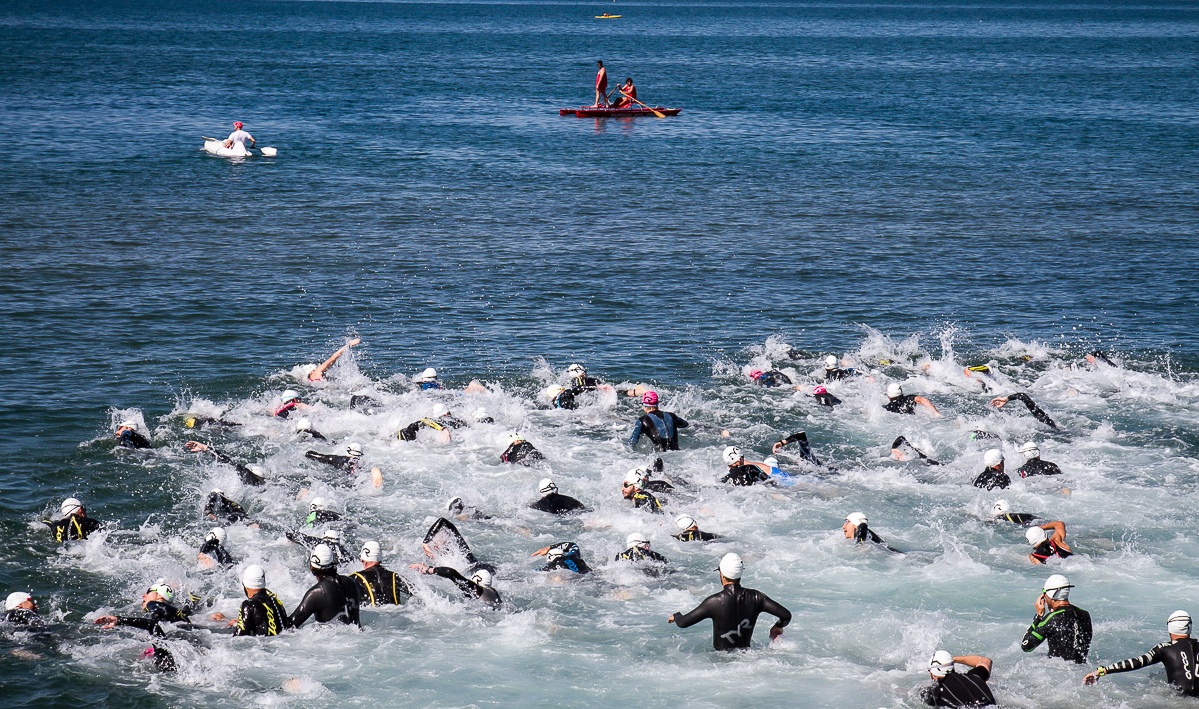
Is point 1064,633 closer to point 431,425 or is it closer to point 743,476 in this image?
point 743,476

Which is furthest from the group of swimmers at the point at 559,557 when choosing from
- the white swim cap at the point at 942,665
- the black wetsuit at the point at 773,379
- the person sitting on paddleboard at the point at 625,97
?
the person sitting on paddleboard at the point at 625,97

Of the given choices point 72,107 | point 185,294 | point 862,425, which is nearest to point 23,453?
point 185,294

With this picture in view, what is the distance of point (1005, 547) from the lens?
21438 mm

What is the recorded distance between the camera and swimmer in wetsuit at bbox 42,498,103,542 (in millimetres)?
21359

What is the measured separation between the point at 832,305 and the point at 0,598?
26.9 meters

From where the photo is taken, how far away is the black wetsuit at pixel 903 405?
93.9 feet

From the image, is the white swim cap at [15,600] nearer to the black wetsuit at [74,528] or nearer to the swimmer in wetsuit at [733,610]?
the black wetsuit at [74,528]

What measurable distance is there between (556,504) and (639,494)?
1631 mm

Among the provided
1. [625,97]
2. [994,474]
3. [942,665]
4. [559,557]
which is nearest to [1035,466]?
[994,474]

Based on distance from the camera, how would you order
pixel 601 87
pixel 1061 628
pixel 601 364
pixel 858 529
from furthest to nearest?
pixel 601 87
pixel 601 364
pixel 858 529
pixel 1061 628

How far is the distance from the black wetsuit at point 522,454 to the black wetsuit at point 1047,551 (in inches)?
404

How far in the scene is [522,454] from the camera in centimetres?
2544

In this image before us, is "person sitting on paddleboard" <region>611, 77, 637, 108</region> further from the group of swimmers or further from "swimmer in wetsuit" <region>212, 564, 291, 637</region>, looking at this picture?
"swimmer in wetsuit" <region>212, 564, 291, 637</region>

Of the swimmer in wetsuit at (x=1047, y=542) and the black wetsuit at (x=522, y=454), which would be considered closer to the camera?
the swimmer in wetsuit at (x=1047, y=542)
